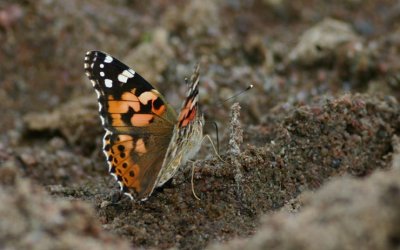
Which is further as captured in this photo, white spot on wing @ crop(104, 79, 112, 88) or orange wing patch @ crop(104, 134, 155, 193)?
white spot on wing @ crop(104, 79, 112, 88)

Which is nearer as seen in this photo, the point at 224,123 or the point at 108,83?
the point at 108,83

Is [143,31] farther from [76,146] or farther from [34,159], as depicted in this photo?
[34,159]

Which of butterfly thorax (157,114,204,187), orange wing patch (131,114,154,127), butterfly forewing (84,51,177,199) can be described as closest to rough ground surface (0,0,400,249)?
butterfly thorax (157,114,204,187)

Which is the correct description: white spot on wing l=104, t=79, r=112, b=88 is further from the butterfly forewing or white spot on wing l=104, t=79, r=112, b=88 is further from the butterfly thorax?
the butterfly thorax

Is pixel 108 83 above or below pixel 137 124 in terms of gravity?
above

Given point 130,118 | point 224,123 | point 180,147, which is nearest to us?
point 180,147

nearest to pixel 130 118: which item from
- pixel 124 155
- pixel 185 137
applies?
pixel 124 155

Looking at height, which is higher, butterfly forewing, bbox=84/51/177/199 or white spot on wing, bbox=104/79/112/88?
white spot on wing, bbox=104/79/112/88

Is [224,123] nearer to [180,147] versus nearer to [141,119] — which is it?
[141,119]
